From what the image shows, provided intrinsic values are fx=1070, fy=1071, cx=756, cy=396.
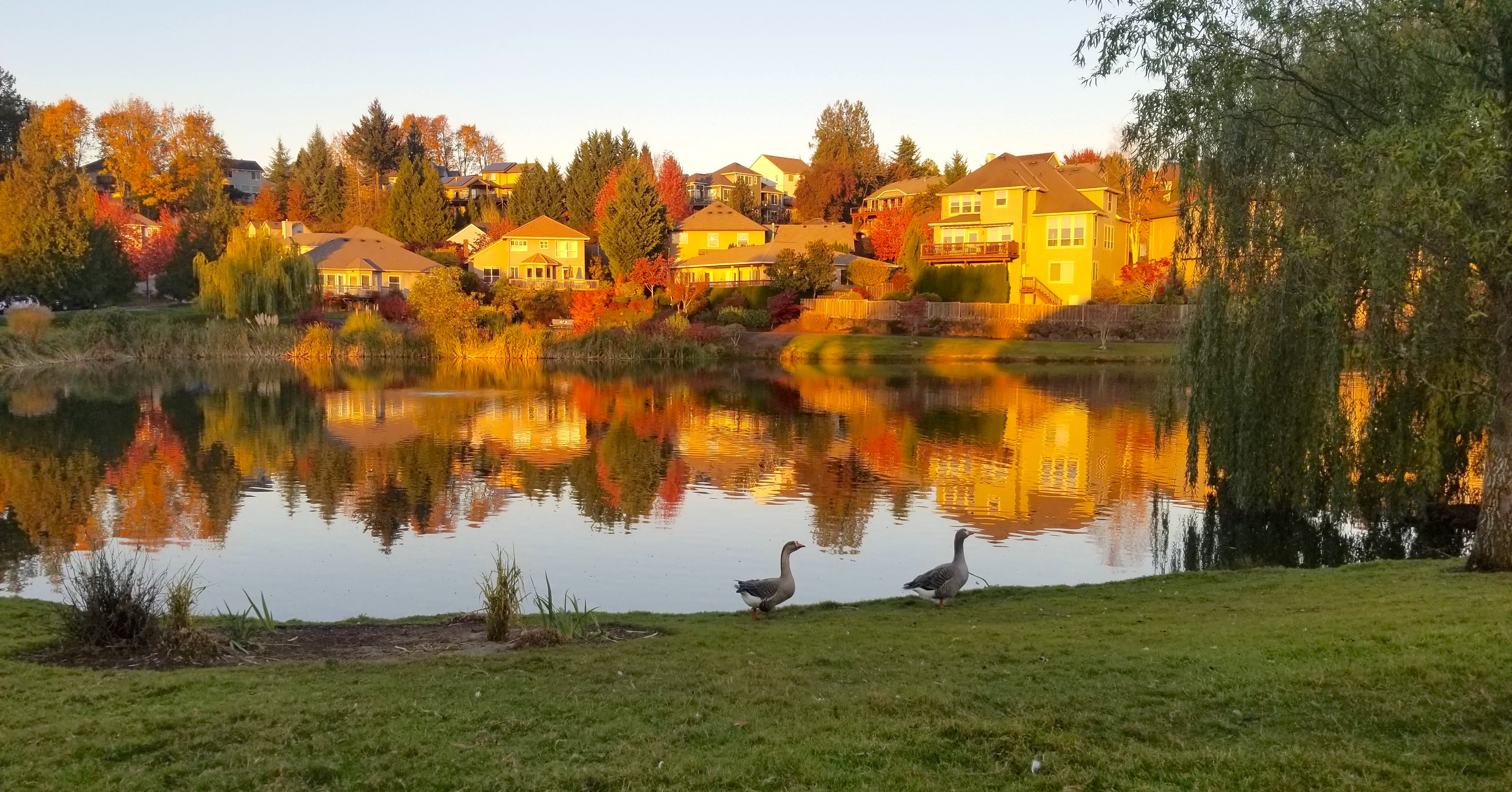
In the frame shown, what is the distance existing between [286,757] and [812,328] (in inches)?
2959

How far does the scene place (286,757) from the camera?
25.1 feet

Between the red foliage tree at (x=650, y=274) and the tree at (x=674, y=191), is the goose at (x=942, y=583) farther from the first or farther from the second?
the tree at (x=674, y=191)

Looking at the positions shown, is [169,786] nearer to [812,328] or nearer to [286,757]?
[286,757]

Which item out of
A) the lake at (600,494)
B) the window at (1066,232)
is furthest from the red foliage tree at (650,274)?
the lake at (600,494)

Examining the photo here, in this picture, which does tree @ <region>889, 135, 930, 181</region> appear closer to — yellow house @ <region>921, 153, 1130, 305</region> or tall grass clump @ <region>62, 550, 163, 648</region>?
yellow house @ <region>921, 153, 1130, 305</region>

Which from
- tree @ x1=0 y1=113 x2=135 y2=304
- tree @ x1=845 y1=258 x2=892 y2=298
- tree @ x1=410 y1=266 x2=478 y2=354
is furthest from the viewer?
tree @ x1=845 y1=258 x2=892 y2=298

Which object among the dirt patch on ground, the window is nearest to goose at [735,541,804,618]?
the dirt patch on ground

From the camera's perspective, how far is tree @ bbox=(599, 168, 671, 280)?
309ft

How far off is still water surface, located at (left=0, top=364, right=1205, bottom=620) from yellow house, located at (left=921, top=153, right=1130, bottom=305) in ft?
96.7

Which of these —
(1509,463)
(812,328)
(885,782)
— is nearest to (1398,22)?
(1509,463)

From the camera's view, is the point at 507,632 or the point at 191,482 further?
the point at 191,482

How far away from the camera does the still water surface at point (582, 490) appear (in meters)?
19.5

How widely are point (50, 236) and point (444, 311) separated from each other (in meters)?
29.9

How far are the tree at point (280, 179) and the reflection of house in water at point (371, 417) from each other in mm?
88567
